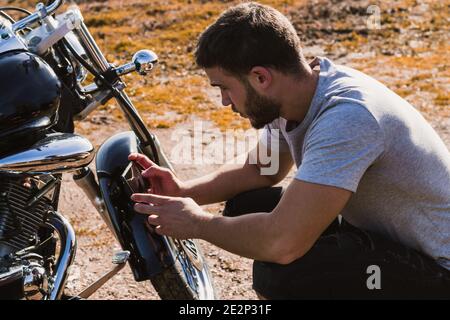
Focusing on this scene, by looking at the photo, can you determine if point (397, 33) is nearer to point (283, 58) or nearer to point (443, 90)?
point (443, 90)

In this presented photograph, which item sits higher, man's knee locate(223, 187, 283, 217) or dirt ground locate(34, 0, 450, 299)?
man's knee locate(223, 187, 283, 217)

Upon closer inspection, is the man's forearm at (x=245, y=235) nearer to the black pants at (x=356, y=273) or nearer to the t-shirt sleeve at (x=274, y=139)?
the black pants at (x=356, y=273)

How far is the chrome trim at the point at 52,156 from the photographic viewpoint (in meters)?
1.75

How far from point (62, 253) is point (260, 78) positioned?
0.88 meters

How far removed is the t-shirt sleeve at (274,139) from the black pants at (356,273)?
0.51m

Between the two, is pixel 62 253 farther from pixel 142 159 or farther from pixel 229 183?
pixel 229 183

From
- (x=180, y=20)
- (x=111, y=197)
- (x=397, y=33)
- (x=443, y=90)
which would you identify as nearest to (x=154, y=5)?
(x=180, y=20)

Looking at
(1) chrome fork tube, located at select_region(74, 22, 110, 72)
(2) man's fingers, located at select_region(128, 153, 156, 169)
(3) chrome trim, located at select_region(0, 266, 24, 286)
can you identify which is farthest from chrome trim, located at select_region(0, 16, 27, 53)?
(3) chrome trim, located at select_region(0, 266, 24, 286)

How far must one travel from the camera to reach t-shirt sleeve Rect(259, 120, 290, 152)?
2365 millimetres

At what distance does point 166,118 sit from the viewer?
17.1 feet

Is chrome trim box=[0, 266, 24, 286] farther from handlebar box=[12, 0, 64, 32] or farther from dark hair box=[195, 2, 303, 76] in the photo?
dark hair box=[195, 2, 303, 76]

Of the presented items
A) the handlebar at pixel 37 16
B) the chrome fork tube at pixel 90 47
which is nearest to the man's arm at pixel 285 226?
the chrome fork tube at pixel 90 47

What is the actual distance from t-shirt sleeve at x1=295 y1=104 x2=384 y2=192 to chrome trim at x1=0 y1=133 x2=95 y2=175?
69 centimetres

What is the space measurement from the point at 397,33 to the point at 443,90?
6.90 ft
